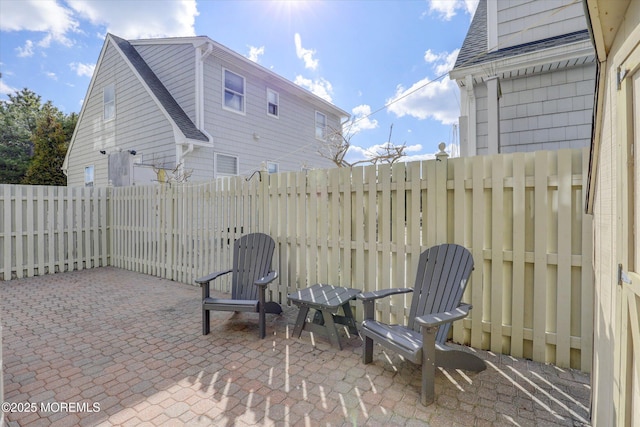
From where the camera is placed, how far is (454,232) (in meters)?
3.26

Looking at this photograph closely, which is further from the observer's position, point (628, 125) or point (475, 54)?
point (475, 54)

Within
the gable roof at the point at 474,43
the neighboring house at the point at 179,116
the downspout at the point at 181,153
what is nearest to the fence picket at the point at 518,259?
the gable roof at the point at 474,43

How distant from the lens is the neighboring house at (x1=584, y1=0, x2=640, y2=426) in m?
1.19

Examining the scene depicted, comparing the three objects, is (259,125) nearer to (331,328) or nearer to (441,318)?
(331,328)

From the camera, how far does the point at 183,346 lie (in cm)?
335

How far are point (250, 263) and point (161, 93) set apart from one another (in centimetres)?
809

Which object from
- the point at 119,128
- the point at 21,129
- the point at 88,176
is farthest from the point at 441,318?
the point at 21,129

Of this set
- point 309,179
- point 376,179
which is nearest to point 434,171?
point 376,179

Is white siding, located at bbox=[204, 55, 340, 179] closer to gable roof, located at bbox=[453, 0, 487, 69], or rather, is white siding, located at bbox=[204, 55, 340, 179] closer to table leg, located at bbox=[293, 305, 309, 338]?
gable roof, located at bbox=[453, 0, 487, 69]

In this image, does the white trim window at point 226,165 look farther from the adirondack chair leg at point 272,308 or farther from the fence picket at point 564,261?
the fence picket at point 564,261

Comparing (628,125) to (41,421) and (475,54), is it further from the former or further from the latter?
(475,54)

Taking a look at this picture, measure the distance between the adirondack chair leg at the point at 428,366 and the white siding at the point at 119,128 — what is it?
8.71 m

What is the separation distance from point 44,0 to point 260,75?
711cm

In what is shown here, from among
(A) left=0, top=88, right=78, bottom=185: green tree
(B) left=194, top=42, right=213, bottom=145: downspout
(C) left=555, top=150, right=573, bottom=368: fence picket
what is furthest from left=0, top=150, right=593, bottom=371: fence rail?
(A) left=0, top=88, right=78, bottom=185: green tree
